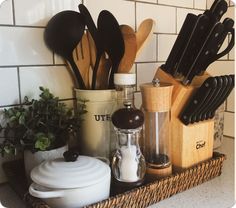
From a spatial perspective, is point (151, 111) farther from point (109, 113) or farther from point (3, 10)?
point (3, 10)

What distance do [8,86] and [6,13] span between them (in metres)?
0.14

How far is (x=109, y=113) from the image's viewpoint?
2.01 ft

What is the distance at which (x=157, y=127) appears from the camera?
616mm

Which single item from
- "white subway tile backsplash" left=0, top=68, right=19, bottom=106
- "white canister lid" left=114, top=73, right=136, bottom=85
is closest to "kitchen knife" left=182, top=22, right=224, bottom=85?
"white canister lid" left=114, top=73, right=136, bottom=85

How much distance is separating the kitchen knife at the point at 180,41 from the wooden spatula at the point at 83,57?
16 centimetres

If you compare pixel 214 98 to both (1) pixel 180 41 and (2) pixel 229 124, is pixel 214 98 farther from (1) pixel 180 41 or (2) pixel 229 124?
(2) pixel 229 124

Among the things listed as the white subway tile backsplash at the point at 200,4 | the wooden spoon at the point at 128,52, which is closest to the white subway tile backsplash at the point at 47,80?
the wooden spoon at the point at 128,52

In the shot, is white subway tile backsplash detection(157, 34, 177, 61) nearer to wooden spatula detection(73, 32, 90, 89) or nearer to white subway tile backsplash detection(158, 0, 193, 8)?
white subway tile backsplash detection(158, 0, 193, 8)

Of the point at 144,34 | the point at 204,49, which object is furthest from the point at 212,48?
the point at 144,34

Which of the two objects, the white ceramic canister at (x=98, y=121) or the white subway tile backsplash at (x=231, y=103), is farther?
the white subway tile backsplash at (x=231, y=103)

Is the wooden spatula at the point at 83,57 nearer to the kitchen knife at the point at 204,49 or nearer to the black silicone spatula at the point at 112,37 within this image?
the black silicone spatula at the point at 112,37

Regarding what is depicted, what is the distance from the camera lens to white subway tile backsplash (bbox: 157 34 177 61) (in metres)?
Answer: 0.85

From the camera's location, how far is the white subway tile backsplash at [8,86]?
60cm

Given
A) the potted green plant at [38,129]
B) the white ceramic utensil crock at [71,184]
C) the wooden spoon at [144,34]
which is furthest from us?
the wooden spoon at [144,34]
